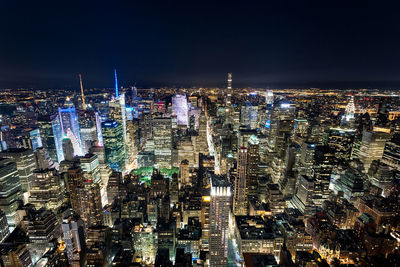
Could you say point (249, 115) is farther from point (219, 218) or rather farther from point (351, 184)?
point (219, 218)

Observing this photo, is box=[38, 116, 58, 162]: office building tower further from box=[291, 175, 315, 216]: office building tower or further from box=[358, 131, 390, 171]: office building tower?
box=[358, 131, 390, 171]: office building tower

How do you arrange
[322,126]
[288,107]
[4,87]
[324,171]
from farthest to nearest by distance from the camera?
1. [288,107]
2. [322,126]
3. [324,171]
4. [4,87]

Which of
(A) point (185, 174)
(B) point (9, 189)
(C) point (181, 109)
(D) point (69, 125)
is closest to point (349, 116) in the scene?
(A) point (185, 174)

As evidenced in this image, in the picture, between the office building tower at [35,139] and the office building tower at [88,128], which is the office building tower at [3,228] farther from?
the office building tower at [88,128]

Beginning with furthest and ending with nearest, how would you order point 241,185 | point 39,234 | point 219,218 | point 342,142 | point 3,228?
point 342,142 < point 241,185 < point 3,228 < point 39,234 < point 219,218

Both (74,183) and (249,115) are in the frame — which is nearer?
(74,183)

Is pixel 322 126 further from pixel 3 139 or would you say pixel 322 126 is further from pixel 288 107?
pixel 3 139

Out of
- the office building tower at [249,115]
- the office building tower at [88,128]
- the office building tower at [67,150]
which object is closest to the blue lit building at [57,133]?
the office building tower at [88,128]

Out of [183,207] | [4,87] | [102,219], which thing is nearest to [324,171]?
[183,207]
